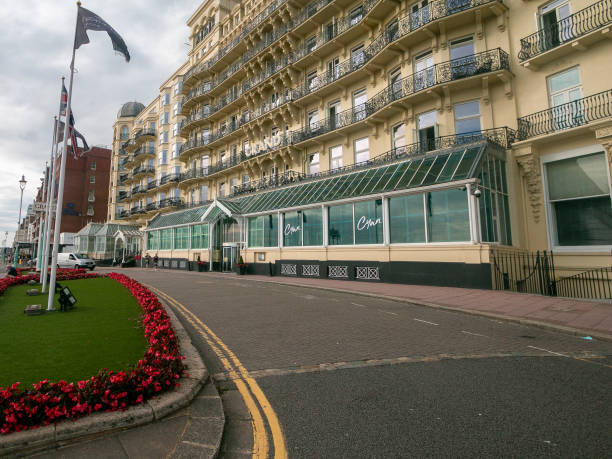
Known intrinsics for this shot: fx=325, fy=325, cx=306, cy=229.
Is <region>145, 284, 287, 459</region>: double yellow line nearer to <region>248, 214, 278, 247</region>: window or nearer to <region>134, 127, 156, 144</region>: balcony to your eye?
<region>248, 214, 278, 247</region>: window

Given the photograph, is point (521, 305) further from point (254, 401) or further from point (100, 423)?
point (100, 423)

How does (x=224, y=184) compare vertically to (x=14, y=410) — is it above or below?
above

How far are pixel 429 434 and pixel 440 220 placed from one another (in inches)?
536

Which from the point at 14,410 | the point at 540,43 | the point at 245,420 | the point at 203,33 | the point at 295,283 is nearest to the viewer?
the point at 14,410

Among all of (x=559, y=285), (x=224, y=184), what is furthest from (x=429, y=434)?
(x=224, y=184)

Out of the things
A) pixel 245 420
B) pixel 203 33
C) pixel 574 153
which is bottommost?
pixel 245 420

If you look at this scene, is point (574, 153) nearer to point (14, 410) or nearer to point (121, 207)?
point (14, 410)

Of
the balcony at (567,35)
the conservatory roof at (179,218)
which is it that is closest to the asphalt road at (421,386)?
the balcony at (567,35)

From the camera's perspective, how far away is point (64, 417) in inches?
130

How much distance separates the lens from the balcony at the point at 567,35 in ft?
46.4

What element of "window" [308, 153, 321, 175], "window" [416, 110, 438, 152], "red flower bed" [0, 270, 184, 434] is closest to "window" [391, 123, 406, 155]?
"window" [416, 110, 438, 152]

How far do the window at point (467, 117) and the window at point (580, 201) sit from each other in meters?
4.19

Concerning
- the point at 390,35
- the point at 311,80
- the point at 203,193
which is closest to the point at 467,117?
the point at 390,35

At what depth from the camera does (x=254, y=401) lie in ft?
13.5
